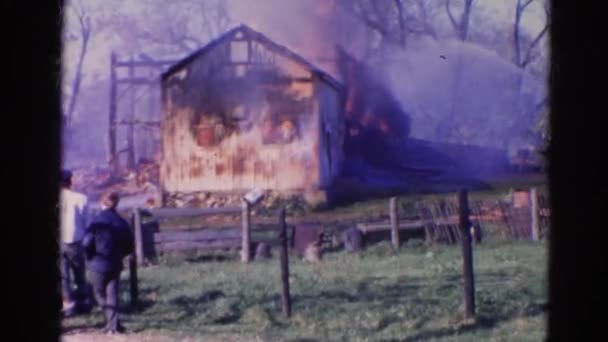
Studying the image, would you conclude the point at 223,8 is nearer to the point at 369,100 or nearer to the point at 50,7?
the point at 369,100

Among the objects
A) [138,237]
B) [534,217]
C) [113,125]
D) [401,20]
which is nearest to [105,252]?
[138,237]

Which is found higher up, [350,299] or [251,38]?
[251,38]

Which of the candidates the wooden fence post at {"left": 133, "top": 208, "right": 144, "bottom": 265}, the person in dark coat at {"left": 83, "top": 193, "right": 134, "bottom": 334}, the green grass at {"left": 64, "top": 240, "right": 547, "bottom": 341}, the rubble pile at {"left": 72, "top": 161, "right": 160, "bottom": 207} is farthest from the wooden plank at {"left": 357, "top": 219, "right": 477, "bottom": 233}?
the rubble pile at {"left": 72, "top": 161, "right": 160, "bottom": 207}

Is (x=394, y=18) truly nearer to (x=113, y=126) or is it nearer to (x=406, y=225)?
(x=113, y=126)

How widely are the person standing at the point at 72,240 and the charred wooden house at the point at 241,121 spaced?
51.1 ft

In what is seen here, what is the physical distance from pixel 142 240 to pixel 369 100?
17289 millimetres

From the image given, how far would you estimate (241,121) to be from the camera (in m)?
26.8

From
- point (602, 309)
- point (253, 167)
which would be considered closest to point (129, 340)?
point (602, 309)

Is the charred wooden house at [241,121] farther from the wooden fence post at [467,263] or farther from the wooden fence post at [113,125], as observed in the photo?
the wooden fence post at [467,263]

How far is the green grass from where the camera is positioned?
929 centimetres

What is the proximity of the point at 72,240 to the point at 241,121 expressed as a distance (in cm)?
1651

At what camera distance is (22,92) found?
13906mm

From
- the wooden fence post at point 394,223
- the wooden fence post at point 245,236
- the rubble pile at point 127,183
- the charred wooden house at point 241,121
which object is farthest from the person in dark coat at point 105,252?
the rubble pile at point 127,183

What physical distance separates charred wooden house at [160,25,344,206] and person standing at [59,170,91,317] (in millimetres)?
15586
